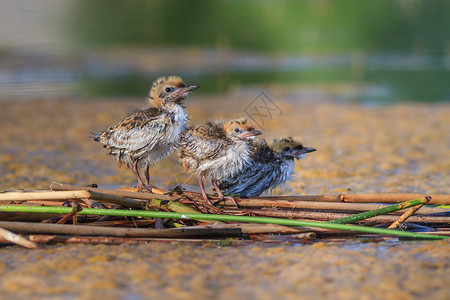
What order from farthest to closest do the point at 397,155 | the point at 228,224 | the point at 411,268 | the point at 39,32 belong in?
the point at 39,32 < the point at 397,155 < the point at 228,224 < the point at 411,268

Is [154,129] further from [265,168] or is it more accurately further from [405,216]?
[405,216]

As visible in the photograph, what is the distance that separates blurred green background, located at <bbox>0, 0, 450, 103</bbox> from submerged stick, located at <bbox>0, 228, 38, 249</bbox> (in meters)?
10.7

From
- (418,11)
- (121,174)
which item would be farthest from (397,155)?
(418,11)

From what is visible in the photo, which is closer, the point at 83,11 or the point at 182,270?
the point at 182,270

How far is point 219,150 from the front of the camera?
5.65m

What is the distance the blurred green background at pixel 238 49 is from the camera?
16.8m

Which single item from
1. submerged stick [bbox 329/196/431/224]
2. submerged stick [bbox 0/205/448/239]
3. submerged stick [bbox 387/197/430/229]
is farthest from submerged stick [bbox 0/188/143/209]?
submerged stick [bbox 387/197/430/229]

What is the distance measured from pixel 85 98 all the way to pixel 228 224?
10327 mm

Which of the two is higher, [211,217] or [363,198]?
[363,198]

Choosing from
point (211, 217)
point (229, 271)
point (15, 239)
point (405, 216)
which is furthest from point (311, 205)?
point (15, 239)

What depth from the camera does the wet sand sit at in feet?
13.8

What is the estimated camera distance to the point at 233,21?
27.8 meters

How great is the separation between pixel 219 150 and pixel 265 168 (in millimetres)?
756

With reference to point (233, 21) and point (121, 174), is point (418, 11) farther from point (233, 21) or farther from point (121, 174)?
point (121, 174)
